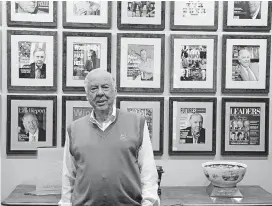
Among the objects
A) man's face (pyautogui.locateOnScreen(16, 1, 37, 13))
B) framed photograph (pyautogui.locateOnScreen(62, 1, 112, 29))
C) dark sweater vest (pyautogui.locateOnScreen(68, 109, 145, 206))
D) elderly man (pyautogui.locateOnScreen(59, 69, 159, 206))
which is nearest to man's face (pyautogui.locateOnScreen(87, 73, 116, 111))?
elderly man (pyautogui.locateOnScreen(59, 69, 159, 206))

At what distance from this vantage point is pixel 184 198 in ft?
10.7

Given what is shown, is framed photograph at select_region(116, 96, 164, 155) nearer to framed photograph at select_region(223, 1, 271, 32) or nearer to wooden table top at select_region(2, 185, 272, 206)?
wooden table top at select_region(2, 185, 272, 206)

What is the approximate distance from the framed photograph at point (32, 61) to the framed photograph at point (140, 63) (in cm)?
59

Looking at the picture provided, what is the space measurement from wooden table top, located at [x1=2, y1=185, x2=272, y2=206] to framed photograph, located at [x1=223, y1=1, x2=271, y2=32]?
1.43 meters

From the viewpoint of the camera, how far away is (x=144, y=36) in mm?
3662

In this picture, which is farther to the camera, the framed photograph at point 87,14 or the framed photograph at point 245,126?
the framed photograph at point 245,126

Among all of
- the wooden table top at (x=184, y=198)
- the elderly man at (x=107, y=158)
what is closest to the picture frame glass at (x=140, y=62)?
the elderly man at (x=107, y=158)

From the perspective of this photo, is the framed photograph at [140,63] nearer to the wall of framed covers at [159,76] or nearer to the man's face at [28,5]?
the wall of framed covers at [159,76]

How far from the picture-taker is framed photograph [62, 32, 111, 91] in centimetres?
363

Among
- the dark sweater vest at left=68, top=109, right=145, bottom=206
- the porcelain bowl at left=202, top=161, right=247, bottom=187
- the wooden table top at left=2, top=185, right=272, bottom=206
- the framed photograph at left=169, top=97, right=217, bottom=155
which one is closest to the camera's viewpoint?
the dark sweater vest at left=68, top=109, right=145, bottom=206

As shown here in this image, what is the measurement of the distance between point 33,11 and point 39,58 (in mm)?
410

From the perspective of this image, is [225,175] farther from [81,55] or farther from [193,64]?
[81,55]

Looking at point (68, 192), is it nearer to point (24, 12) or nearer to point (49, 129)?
point (49, 129)

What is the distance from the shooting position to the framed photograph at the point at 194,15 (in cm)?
367
